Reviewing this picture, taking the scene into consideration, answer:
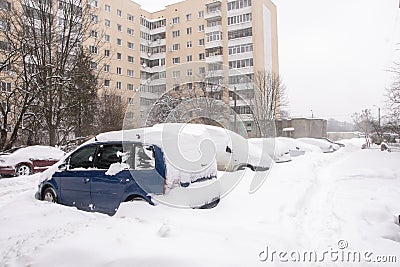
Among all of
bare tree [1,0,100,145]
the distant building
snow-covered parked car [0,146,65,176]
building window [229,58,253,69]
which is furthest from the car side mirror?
building window [229,58,253,69]

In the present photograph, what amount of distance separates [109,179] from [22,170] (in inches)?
316

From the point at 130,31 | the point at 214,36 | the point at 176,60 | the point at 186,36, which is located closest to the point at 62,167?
the point at 214,36

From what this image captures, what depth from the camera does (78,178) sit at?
539 centimetres

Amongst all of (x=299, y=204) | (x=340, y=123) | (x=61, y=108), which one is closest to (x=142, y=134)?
(x=299, y=204)

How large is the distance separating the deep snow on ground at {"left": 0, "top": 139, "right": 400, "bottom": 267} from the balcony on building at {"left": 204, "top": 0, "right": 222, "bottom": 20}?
4129 cm

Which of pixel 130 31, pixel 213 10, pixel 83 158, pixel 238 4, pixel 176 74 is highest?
pixel 213 10

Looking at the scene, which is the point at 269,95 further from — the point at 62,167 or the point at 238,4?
the point at 62,167

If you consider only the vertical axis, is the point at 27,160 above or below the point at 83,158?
below

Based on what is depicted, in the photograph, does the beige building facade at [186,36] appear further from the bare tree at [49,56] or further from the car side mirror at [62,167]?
the car side mirror at [62,167]

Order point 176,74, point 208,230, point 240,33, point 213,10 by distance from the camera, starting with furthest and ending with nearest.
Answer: point 213,10 < point 240,33 < point 176,74 < point 208,230

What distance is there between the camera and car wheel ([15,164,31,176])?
435 inches

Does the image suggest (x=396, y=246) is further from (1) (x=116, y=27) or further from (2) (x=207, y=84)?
(1) (x=116, y=27)

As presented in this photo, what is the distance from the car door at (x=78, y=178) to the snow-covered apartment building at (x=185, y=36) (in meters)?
31.1

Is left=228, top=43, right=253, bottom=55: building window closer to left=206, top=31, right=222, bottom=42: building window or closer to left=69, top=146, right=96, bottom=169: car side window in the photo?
left=206, top=31, right=222, bottom=42: building window
